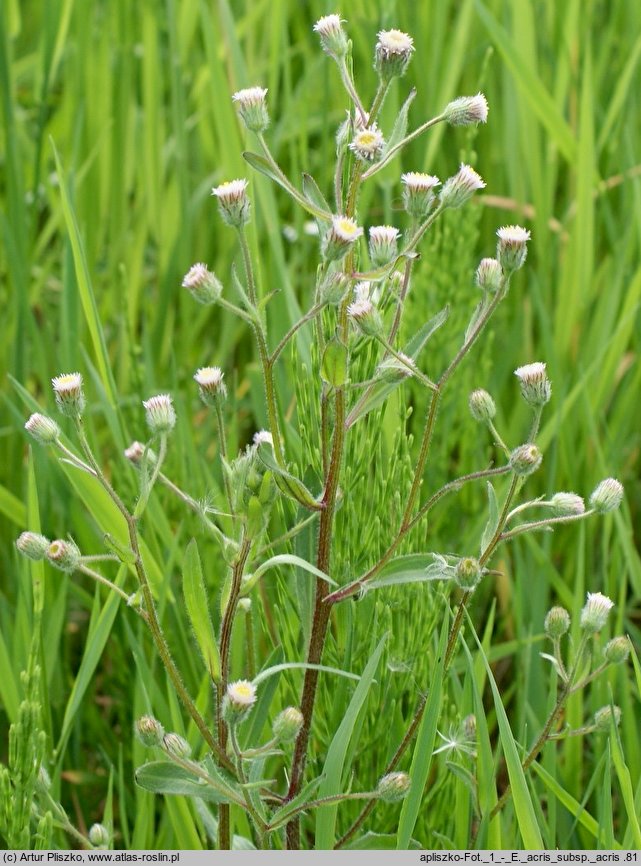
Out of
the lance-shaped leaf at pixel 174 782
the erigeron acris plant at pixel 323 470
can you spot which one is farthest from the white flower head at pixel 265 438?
the lance-shaped leaf at pixel 174 782

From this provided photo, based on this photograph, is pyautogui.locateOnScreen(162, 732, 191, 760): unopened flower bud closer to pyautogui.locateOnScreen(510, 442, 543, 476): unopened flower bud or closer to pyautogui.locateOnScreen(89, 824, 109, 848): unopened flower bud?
pyautogui.locateOnScreen(89, 824, 109, 848): unopened flower bud

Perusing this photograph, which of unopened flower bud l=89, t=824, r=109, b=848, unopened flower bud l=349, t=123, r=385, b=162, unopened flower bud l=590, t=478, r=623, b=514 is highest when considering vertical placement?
unopened flower bud l=349, t=123, r=385, b=162

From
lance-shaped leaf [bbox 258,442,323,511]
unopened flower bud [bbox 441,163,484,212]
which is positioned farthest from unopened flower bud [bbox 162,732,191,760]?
unopened flower bud [bbox 441,163,484,212]

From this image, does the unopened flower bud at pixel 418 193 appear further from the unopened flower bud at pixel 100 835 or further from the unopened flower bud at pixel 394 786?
the unopened flower bud at pixel 100 835

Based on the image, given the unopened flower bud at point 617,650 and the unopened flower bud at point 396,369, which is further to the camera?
the unopened flower bud at point 617,650

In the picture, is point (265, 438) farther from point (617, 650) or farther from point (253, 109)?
point (617, 650)

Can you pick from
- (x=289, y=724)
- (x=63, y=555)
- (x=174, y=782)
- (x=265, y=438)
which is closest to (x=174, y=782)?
(x=174, y=782)
